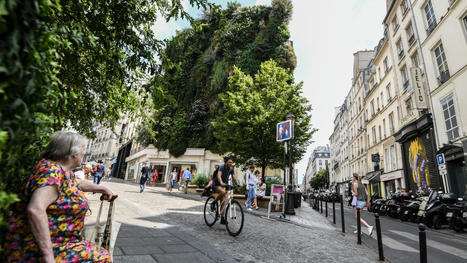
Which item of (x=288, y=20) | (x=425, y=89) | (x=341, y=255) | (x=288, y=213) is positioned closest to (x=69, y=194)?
(x=341, y=255)

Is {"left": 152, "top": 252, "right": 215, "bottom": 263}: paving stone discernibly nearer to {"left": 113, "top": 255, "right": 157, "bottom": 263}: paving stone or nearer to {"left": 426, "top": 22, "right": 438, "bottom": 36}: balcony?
{"left": 113, "top": 255, "right": 157, "bottom": 263}: paving stone

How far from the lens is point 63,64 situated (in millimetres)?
3695

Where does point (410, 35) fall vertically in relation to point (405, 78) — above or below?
above

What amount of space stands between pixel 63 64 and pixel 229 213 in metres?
4.41

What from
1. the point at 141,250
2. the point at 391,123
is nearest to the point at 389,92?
the point at 391,123

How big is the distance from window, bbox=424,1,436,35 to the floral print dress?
2096cm

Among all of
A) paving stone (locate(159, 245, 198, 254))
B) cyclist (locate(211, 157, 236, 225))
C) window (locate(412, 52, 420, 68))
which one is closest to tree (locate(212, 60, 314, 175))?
window (locate(412, 52, 420, 68))

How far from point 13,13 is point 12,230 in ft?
4.19

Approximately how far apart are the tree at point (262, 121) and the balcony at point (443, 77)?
788 cm

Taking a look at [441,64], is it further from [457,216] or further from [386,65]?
[386,65]

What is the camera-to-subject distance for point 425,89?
16094 millimetres

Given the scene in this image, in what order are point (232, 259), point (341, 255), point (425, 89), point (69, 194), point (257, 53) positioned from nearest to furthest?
point (69, 194) < point (232, 259) < point (341, 255) < point (425, 89) < point (257, 53)

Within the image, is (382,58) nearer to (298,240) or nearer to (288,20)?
(288,20)

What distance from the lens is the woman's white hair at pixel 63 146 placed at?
1759 mm
